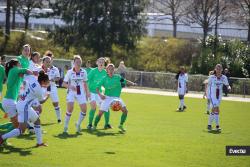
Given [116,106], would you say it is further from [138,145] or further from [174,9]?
[174,9]

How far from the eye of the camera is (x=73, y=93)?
708 inches

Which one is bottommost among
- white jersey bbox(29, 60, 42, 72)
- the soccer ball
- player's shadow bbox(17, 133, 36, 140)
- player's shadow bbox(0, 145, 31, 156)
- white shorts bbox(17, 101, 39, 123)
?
player's shadow bbox(17, 133, 36, 140)

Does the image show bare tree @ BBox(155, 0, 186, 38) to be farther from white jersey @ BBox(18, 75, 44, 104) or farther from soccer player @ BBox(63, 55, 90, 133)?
white jersey @ BBox(18, 75, 44, 104)

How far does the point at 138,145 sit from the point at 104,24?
137ft

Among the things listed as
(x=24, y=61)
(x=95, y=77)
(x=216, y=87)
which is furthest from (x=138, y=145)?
(x=216, y=87)

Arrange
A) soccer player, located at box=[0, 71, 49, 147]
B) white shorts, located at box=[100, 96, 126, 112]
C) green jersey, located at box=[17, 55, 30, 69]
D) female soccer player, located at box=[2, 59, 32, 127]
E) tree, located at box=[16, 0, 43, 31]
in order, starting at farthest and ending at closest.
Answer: tree, located at box=[16, 0, 43, 31] → white shorts, located at box=[100, 96, 126, 112] → green jersey, located at box=[17, 55, 30, 69] → female soccer player, located at box=[2, 59, 32, 127] → soccer player, located at box=[0, 71, 49, 147]

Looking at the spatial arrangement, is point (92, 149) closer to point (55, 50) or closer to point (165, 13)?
point (55, 50)

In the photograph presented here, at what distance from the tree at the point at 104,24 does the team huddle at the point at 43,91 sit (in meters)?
36.4

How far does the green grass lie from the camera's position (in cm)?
1383

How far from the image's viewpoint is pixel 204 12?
60.9 meters

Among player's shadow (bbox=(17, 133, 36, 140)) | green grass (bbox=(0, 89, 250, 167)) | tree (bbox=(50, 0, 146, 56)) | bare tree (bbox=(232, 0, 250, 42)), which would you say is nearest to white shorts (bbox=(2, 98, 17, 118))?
green grass (bbox=(0, 89, 250, 167))

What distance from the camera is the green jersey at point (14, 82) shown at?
14751mm

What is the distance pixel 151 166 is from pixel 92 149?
2.41 meters

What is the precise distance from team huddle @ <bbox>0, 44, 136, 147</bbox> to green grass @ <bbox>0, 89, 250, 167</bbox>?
1.67 feet
